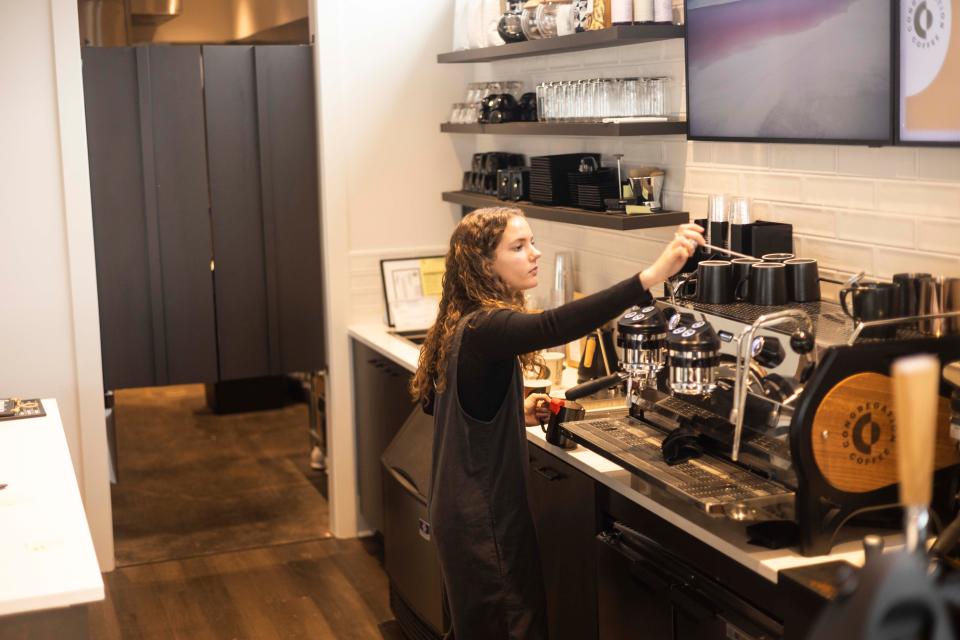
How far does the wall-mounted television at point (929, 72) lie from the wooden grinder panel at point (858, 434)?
59 centimetres

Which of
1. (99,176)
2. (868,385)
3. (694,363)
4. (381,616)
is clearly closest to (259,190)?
(99,176)

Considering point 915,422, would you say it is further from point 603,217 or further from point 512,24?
point 512,24

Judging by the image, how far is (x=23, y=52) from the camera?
4227 millimetres

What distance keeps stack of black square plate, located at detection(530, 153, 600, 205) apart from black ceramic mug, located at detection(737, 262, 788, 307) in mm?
1219

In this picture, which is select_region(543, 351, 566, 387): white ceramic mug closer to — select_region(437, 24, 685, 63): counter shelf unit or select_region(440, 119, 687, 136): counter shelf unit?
select_region(440, 119, 687, 136): counter shelf unit

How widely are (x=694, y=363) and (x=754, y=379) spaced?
12 cm

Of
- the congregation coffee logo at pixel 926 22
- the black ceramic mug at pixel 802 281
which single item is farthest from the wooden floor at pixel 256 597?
the congregation coffee logo at pixel 926 22

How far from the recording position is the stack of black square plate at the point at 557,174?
378 centimetres

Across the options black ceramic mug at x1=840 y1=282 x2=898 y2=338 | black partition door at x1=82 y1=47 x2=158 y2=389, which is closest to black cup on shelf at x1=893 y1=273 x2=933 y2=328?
black ceramic mug at x1=840 y1=282 x2=898 y2=338

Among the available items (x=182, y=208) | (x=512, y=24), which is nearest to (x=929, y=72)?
(x=512, y=24)

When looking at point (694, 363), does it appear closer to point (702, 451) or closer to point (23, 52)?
point (702, 451)

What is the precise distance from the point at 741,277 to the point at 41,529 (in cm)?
160

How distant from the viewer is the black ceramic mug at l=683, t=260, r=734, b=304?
2.61 m

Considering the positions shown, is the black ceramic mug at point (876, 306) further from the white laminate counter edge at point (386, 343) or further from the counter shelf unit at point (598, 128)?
the white laminate counter edge at point (386, 343)
